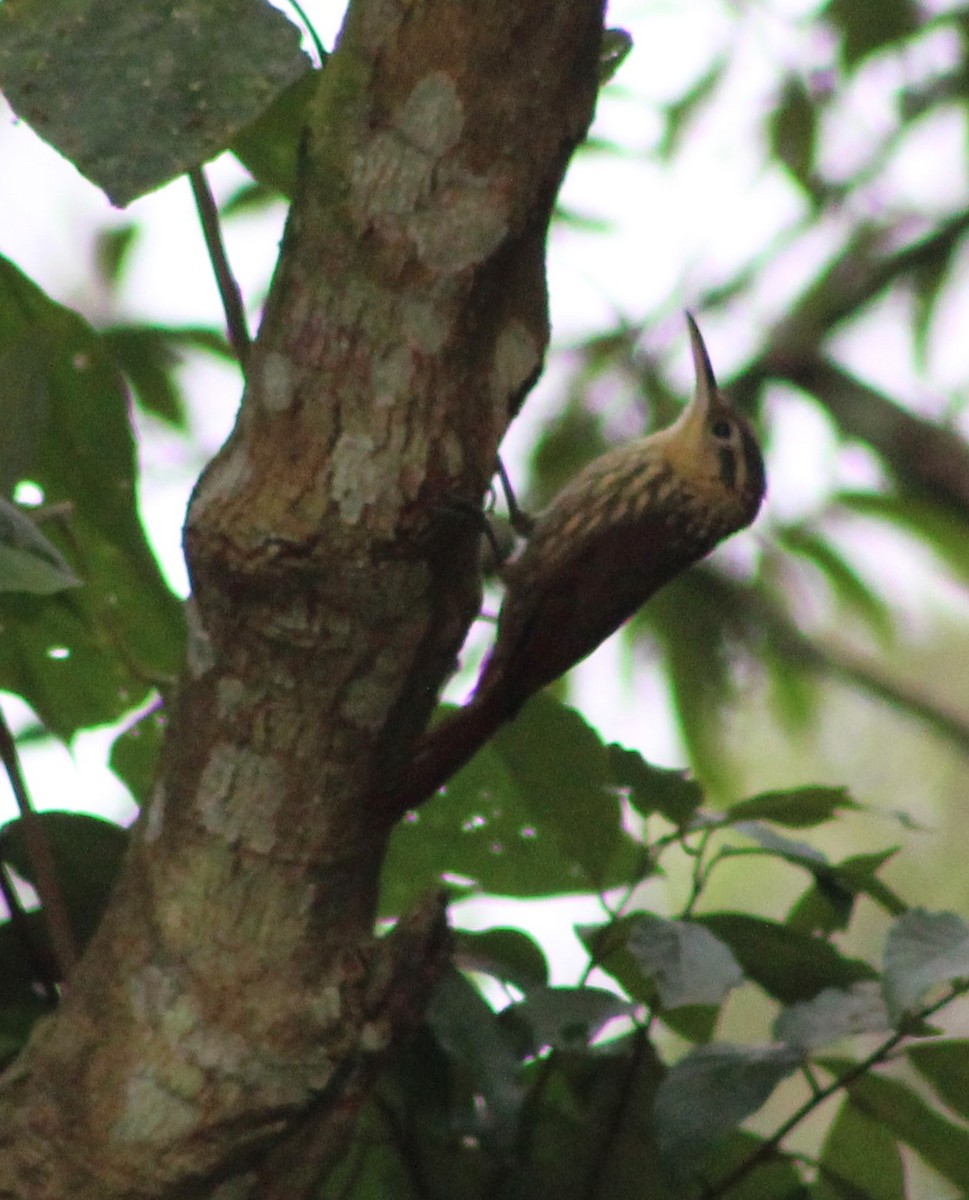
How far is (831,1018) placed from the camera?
5.50ft

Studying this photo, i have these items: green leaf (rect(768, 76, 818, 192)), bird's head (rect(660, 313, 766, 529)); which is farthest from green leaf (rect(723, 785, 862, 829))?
green leaf (rect(768, 76, 818, 192))

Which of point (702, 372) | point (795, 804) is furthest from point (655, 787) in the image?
point (702, 372)

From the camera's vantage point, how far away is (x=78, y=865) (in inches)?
72.4

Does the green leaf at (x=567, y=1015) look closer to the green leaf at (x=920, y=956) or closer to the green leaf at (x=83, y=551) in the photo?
the green leaf at (x=920, y=956)

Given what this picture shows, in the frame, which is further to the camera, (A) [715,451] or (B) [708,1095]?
(A) [715,451]

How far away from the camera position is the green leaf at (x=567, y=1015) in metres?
1.70

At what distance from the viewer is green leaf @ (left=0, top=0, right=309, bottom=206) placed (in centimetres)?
128

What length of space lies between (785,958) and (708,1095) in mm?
233

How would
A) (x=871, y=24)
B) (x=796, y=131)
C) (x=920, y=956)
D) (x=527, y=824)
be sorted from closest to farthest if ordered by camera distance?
1. (x=920, y=956)
2. (x=527, y=824)
3. (x=871, y=24)
4. (x=796, y=131)

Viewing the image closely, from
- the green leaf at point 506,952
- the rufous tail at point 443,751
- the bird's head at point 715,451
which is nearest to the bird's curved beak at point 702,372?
the bird's head at point 715,451

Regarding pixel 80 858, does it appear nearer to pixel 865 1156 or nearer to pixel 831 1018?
pixel 831 1018

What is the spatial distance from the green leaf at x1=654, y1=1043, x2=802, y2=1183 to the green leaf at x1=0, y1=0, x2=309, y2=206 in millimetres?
924

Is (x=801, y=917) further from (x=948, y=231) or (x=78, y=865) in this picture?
(x=948, y=231)

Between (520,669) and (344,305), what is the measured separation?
73 centimetres
